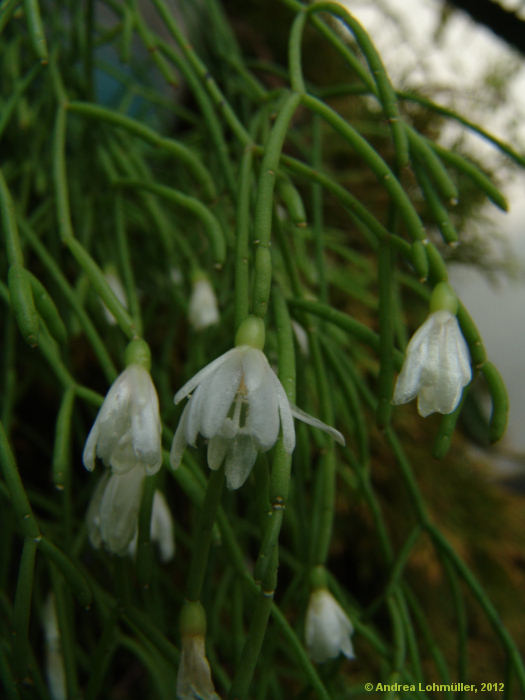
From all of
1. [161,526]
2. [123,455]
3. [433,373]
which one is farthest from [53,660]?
[433,373]

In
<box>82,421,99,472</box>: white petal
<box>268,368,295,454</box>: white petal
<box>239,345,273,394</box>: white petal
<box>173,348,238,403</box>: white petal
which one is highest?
<box>239,345,273,394</box>: white petal

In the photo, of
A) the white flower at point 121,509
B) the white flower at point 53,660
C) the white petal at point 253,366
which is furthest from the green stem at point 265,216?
the white flower at point 53,660

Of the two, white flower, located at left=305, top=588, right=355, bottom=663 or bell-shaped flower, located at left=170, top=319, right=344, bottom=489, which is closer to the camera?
bell-shaped flower, located at left=170, top=319, right=344, bottom=489

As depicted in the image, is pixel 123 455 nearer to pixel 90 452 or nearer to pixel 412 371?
pixel 90 452

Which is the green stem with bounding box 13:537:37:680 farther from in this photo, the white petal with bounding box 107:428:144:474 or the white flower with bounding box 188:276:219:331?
the white flower with bounding box 188:276:219:331

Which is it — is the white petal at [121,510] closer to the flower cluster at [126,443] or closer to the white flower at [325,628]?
the flower cluster at [126,443]

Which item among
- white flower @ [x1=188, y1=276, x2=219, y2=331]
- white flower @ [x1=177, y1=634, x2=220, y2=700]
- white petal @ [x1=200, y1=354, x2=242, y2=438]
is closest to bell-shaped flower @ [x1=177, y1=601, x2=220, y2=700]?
white flower @ [x1=177, y1=634, x2=220, y2=700]
